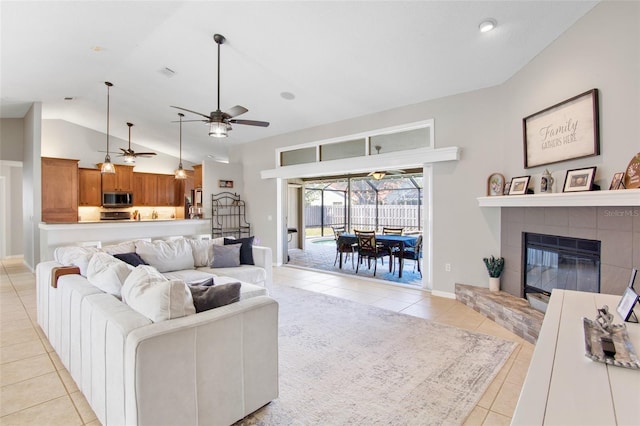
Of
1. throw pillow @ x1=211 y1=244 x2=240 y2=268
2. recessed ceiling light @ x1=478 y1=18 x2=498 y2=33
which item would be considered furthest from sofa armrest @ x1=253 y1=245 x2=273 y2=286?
recessed ceiling light @ x1=478 y1=18 x2=498 y2=33

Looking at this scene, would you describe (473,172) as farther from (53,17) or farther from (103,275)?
(53,17)

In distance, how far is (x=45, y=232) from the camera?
5031 mm

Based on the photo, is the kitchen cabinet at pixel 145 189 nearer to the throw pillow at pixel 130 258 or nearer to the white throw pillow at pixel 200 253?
the white throw pillow at pixel 200 253

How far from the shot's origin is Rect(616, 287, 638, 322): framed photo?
5.22ft

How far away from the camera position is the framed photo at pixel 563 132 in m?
2.82

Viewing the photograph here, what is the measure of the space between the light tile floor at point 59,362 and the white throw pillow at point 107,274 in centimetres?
79

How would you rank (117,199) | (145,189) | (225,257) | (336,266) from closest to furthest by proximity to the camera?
(225,257), (336,266), (117,199), (145,189)

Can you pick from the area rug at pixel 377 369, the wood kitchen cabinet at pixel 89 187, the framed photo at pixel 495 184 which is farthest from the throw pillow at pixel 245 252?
the wood kitchen cabinet at pixel 89 187

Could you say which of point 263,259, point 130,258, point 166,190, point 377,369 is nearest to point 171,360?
point 377,369

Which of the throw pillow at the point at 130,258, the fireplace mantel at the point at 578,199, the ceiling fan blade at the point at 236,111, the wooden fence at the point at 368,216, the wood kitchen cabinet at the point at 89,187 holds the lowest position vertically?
the throw pillow at the point at 130,258

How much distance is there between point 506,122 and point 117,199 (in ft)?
29.6

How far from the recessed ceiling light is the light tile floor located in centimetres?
318

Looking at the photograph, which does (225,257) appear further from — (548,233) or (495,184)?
(548,233)

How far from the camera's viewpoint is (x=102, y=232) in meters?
5.32
